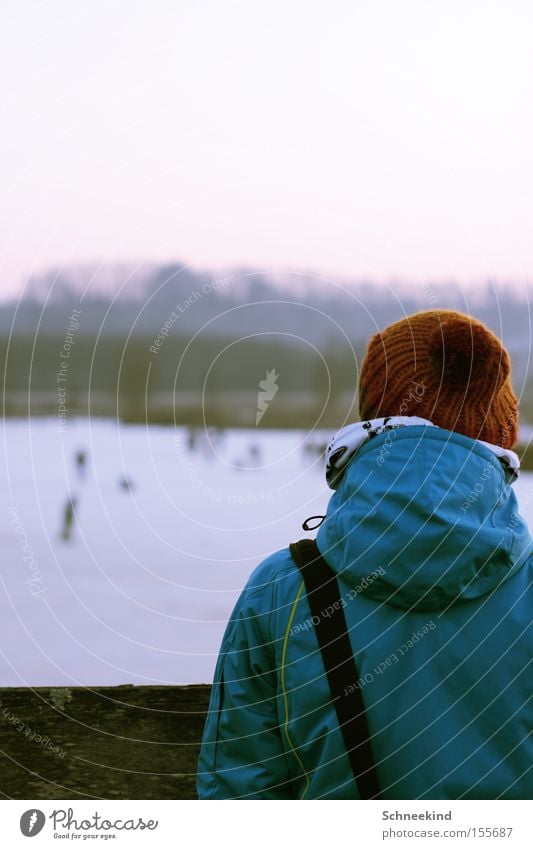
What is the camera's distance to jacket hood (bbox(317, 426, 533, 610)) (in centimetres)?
115

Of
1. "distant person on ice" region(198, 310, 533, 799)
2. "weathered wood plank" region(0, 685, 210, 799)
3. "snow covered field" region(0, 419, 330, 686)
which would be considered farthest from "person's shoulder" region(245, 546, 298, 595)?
"snow covered field" region(0, 419, 330, 686)

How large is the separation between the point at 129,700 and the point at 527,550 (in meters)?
1.21

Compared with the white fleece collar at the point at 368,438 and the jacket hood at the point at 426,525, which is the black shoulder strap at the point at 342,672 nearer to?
the jacket hood at the point at 426,525

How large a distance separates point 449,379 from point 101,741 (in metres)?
1.20

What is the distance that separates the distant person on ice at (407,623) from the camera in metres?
1.16

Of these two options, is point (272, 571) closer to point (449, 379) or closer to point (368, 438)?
point (368, 438)

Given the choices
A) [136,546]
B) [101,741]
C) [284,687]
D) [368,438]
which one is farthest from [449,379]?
[136,546]

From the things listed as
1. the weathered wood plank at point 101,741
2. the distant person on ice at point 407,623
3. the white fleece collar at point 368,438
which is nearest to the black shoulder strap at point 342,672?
the distant person on ice at point 407,623

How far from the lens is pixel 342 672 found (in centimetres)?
120

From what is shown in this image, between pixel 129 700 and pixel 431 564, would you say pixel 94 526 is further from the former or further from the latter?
pixel 431 564

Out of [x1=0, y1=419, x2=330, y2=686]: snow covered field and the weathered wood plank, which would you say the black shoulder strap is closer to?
the weathered wood plank
